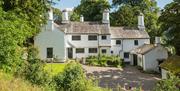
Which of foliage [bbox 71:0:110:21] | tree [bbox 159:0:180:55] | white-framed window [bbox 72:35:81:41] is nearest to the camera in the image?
tree [bbox 159:0:180:55]

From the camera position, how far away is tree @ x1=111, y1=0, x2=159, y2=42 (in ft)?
259

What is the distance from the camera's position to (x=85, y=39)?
61375mm

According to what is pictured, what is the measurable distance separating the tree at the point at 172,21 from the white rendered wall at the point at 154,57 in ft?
20.3

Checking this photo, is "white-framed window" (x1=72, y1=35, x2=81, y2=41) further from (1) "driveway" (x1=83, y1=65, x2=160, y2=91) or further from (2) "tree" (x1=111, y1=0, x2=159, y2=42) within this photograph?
(2) "tree" (x1=111, y1=0, x2=159, y2=42)

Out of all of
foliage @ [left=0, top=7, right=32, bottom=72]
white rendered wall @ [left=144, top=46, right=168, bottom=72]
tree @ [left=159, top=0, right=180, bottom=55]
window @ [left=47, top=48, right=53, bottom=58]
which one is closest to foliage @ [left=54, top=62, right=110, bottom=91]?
foliage @ [left=0, top=7, right=32, bottom=72]

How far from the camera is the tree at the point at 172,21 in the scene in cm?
4362

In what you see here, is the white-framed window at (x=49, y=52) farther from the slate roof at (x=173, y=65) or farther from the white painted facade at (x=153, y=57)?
the slate roof at (x=173, y=65)

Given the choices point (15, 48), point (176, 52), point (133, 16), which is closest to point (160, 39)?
point (176, 52)

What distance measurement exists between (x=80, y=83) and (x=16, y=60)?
21.5 ft

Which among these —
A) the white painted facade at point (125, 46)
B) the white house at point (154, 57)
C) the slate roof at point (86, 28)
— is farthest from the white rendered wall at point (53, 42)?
the white painted facade at point (125, 46)

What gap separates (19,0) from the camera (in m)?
32.8

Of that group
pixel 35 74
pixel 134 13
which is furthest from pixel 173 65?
pixel 134 13

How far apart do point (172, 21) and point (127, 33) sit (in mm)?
21184

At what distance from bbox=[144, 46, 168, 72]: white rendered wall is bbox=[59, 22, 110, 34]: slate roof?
10944mm
